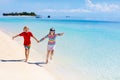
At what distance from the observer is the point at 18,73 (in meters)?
7.82

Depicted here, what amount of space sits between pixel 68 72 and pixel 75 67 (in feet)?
2.83

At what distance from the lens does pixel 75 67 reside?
10.1 m

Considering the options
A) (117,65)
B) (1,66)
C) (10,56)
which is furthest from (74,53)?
(1,66)

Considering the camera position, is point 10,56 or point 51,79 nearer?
point 51,79

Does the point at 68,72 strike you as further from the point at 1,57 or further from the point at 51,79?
the point at 1,57

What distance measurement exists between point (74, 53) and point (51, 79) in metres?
5.04

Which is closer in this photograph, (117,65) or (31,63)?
(31,63)

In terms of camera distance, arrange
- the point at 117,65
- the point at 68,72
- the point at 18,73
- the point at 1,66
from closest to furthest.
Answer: the point at 18,73, the point at 1,66, the point at 68,72, the point at 117,65

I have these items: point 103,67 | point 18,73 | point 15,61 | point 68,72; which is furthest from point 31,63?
point 103,67

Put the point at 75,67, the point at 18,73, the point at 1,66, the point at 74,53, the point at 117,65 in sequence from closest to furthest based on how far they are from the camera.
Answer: the point at 18,73
the point at 1,66
the point at 75,67
the point at 117,65
the point at 74,53

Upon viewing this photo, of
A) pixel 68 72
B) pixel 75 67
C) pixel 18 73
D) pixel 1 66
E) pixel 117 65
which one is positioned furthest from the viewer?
pixel 117 65

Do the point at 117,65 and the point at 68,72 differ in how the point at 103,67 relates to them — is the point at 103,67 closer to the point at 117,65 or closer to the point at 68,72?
the point at 117,65

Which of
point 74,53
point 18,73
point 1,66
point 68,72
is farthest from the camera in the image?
point 74,53

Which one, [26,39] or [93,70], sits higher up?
[26,39]
